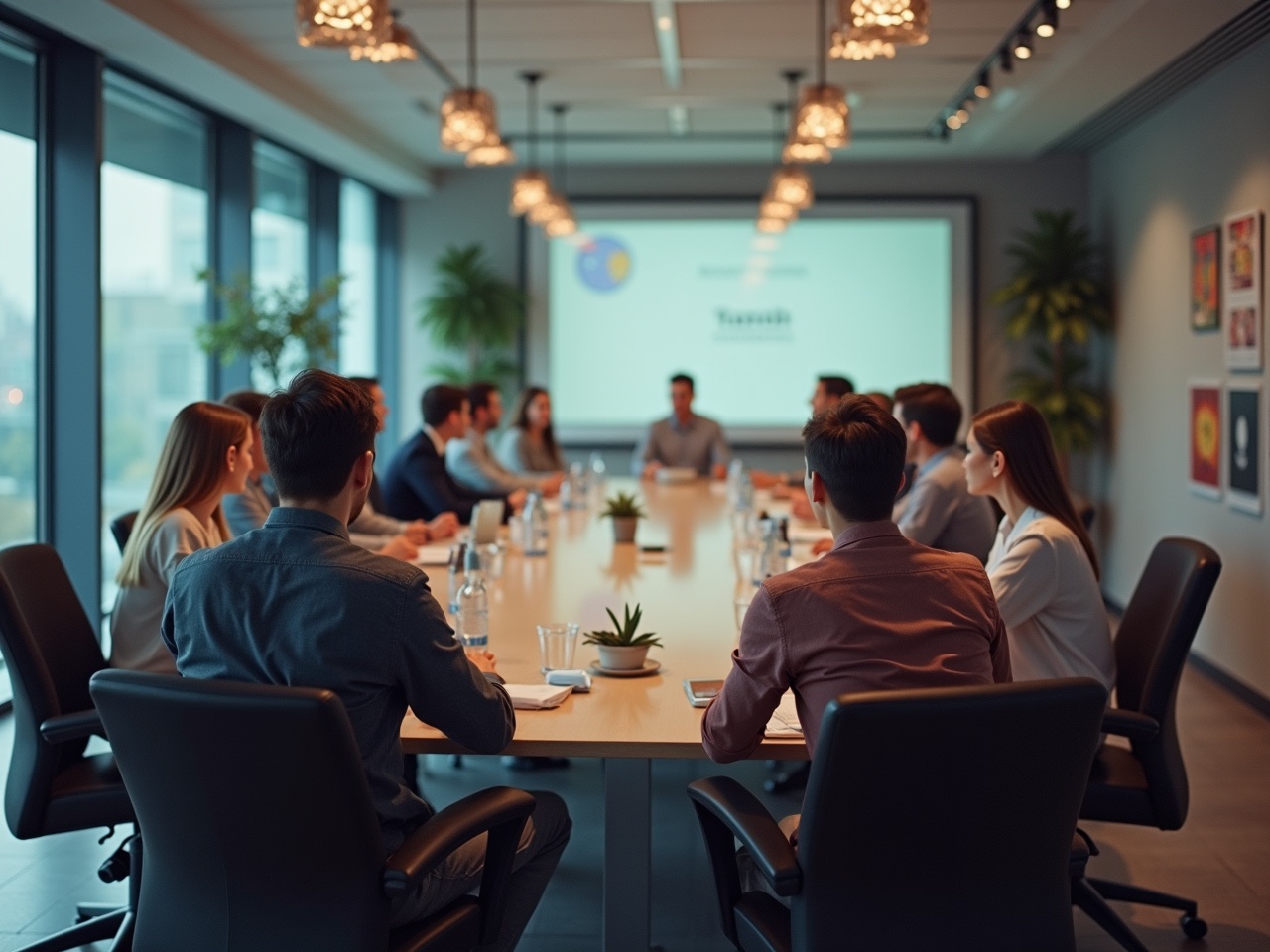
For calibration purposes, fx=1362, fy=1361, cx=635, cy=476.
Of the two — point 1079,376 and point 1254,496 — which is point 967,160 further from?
point 1254,496

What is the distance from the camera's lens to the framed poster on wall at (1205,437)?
23.2ft

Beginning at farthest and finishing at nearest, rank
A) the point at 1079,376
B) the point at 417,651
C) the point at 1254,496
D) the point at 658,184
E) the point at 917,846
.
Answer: the point at 658,184 < the point at 1079,376 < the point at 1254,496 < the point at 417,651 < the point at 917,846

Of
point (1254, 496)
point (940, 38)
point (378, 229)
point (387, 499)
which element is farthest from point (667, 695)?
point (378, 229)

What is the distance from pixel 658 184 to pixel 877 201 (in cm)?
179

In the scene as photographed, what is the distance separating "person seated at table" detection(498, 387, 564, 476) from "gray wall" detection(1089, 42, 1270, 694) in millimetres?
3812

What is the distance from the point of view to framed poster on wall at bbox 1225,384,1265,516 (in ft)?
21.1

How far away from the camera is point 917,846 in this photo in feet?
6.75

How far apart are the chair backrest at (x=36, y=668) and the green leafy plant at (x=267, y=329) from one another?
432cm

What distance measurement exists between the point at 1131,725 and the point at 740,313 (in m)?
8.41

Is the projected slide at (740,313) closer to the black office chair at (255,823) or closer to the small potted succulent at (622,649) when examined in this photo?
the small potted succulent at (622,649)

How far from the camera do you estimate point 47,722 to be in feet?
9.81

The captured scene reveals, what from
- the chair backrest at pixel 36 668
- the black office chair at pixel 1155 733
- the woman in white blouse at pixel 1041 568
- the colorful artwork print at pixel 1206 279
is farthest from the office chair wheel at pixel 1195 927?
the colorful artwork print at pixel 1206 279

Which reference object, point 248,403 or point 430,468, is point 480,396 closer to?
point 430,468

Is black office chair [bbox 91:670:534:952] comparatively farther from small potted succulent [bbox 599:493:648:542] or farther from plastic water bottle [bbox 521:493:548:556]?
small potted succulent [bbox 599:493:648:542]
